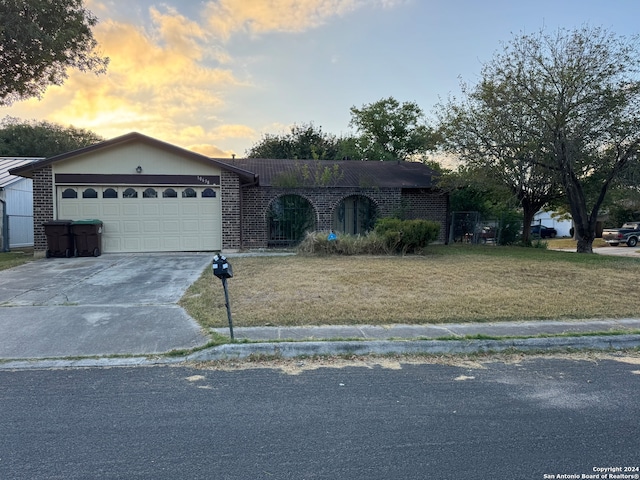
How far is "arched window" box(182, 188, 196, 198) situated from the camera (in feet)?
48.5

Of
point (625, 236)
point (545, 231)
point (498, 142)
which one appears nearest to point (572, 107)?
point (498, 142)

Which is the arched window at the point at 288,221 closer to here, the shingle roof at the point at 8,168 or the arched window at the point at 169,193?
the arched window at the point at 169,193

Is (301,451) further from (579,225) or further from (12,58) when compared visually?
(579,225)

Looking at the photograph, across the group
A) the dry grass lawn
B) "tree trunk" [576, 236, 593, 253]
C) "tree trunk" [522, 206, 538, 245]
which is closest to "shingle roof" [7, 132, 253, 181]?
the dry grass lawn

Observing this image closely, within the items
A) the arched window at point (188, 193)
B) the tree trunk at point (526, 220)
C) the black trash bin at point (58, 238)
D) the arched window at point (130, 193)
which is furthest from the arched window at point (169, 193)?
the tree trunk at point (526, 220)

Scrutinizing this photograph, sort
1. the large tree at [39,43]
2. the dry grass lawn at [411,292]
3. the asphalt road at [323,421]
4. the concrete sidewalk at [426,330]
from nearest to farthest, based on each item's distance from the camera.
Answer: the asphalt road at [323,421], the concrete sidewalk at [426,330], the dry grass lawn at [411,292], the large tree at [39,43]

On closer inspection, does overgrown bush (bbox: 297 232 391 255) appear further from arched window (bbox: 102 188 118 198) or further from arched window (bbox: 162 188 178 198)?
arched window (bbox: 102 188 118 198)

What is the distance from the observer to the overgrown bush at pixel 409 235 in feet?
46.6

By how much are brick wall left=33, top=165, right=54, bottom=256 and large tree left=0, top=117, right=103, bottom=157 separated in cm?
2683

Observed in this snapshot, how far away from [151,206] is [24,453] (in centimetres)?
1258

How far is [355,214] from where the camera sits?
1919cm

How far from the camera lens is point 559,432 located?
3287mm

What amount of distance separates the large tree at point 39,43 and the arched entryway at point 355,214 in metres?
11.5

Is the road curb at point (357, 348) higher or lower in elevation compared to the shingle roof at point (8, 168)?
lower
